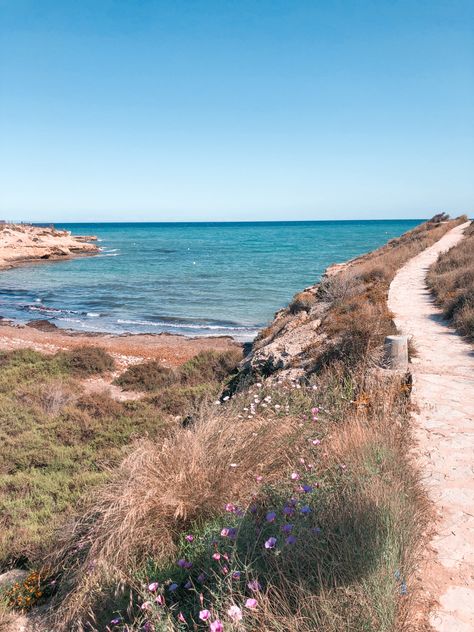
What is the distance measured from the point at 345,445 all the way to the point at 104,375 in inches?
439

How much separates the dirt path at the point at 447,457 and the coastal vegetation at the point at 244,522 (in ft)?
0.90

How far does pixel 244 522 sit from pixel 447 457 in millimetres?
2881

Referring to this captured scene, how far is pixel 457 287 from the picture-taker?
13.7 m

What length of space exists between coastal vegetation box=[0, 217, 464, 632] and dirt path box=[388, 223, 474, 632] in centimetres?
27

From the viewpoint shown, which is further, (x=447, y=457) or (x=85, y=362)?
(x=85, y=362)

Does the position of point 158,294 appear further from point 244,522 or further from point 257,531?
point 257,531

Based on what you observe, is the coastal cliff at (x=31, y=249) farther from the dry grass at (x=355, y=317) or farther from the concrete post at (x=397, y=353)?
the concrete post at (x=397, y=353)

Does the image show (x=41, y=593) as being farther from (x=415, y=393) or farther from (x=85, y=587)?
(x=415, y=393)

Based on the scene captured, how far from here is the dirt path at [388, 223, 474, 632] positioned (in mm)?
3066

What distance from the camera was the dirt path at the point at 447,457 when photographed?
10.1ft

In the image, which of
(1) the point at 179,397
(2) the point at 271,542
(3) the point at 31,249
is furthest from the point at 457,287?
(3) the point at 31,249

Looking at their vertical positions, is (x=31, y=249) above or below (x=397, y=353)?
below

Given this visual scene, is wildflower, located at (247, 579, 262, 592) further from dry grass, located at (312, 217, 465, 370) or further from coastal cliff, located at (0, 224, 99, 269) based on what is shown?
coastal cliff, located at (0, 224, 99, 269)

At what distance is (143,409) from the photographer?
1015cm
